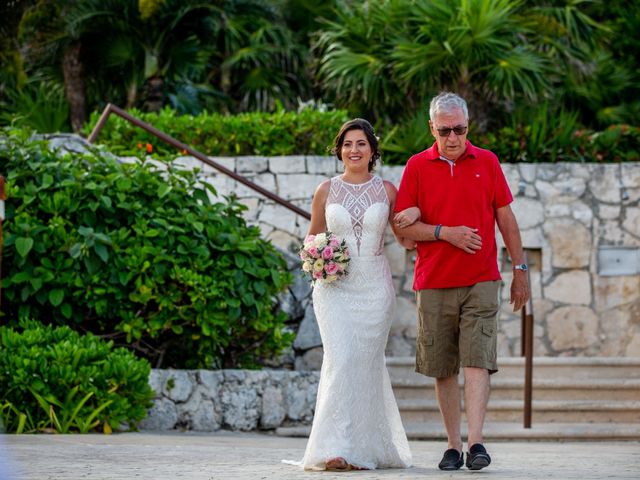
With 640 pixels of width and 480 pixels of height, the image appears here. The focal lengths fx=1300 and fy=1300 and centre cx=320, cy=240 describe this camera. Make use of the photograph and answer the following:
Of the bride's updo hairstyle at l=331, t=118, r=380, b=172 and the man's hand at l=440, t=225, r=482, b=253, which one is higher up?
the bride's updo hairstyle at l=331, t=118, r=380, b=172

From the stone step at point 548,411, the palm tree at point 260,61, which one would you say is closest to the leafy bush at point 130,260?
the stone step at point 548,411

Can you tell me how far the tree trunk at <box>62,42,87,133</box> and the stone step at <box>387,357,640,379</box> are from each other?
337 inches

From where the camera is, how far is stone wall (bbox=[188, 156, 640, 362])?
13078mm

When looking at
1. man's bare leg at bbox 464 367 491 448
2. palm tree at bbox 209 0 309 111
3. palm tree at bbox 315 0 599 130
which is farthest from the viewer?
palm tree at bbox 209 0 309 111

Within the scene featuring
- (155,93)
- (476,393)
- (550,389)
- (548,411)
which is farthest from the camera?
(155,93)

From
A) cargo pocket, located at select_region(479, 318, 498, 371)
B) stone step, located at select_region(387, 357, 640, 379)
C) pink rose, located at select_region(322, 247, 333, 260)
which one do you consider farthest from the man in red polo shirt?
stone step, located at select_region(387, 357, 640, 379)

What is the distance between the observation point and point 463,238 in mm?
6082

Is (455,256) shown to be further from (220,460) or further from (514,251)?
(220,460)

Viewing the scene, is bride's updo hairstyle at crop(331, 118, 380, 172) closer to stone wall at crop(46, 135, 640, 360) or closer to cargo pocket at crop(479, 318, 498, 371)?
cargo pocket at crop(479, 318, 498, 371)

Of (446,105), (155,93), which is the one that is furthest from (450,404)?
(155,93)

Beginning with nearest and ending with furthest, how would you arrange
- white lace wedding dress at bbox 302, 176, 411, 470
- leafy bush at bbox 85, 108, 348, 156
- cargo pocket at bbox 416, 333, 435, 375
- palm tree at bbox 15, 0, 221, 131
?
1. cargo pocket at bbox 416, 333, 435, 375
2. white lace wedding dress at bbox 302, 176, 411, 470
3. leafy bush at bbox 85, 108, 348, 156
4. palm tree at bbox 15, 0, 221, 131

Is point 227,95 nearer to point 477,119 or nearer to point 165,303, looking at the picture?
point 477,119

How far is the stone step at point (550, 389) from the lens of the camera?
35.3ft

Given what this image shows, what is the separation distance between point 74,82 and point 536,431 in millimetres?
10755
